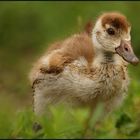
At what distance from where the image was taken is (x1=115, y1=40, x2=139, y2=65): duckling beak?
5375 mm

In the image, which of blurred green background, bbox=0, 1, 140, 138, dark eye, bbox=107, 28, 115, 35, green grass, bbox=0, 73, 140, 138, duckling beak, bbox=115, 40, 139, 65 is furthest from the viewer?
blurred green background, bbox=0, 1, 140, 138

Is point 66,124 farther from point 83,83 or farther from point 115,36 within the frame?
point 115,36

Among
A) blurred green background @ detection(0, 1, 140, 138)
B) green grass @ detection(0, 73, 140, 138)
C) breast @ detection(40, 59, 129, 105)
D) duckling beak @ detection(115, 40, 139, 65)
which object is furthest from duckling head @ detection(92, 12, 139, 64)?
blurred green background @ detection(0, 1, 140, 138)

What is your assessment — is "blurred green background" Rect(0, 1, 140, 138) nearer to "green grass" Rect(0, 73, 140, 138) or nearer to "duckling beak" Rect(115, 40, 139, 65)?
"green grass" Rect(0, 73, 140, 138)

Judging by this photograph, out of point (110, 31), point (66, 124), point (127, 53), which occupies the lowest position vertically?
point (66, 124)

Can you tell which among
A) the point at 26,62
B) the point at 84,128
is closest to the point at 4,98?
the point at 84,128

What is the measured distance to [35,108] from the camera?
5.71 metres

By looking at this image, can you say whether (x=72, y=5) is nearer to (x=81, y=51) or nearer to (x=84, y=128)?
(x=81, y=51)

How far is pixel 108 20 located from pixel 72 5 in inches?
151

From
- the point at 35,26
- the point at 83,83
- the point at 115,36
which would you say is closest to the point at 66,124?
the point at 83,83

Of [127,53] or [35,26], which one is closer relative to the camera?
[127,53]

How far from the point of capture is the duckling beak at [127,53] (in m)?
5.38

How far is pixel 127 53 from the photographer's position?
5422 mm

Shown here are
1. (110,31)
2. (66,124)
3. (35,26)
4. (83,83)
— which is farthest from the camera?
(35,26)
